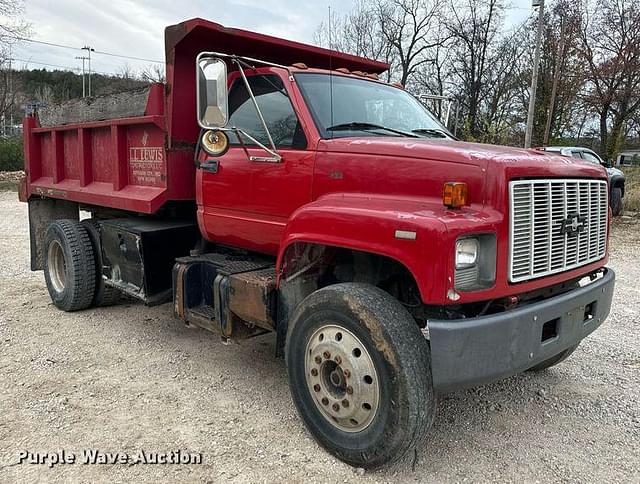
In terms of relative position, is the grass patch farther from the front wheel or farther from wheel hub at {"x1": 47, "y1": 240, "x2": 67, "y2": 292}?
the front wheel

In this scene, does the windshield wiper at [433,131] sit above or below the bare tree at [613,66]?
below

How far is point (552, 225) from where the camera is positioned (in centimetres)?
312

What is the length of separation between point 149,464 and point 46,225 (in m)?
4.81

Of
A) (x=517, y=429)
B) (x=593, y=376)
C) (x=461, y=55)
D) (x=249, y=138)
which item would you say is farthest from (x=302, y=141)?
(x=461, y=55)

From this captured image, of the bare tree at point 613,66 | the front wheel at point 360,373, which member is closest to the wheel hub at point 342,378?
the front wheel at point 360,373

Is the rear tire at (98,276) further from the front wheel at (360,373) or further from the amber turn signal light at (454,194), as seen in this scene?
the amber turn signal light at (454,194)

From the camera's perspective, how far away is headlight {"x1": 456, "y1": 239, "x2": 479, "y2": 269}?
278cm

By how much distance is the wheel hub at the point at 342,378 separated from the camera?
306 centimetres

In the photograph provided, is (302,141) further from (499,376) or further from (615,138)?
(615,138)

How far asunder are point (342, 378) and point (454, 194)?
1224mm

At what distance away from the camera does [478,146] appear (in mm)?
3367

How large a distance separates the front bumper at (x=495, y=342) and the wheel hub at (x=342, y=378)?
410 mm

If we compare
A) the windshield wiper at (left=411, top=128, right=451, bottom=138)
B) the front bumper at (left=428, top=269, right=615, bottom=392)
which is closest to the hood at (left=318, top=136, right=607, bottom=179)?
the windshield wiper at (left=411, top=128, right=451, bottom=138)

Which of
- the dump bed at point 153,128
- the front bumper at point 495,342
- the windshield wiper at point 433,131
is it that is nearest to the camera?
the front bumper at point 495,342
